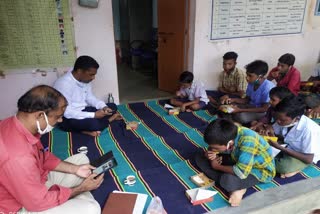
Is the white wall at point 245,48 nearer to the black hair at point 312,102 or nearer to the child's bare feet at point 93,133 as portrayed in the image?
the black hair at point 312,102

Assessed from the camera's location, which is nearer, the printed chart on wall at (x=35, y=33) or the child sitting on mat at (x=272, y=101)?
the child sitting on mat at (x=272, y=101)

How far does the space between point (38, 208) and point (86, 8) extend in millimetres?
2588

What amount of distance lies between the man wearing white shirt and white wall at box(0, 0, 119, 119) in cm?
64

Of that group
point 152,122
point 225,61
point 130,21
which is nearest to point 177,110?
point 152,122

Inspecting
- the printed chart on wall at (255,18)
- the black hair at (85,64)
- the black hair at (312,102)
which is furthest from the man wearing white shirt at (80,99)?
the black hair at (312,102)

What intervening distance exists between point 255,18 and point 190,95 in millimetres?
1728

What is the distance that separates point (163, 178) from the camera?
2104 mm

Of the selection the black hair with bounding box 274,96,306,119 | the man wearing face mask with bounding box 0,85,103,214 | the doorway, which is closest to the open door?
Answer: the doorway

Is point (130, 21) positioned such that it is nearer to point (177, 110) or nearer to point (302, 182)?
point (177, 110)

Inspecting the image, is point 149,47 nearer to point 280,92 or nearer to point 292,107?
point 280,92

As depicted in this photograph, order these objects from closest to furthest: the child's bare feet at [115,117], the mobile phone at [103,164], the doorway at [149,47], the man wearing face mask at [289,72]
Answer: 1. the mobile phone at [103,164]
2. the child's bare feet at [115,117]
3. the man wearing face mask at [289,72]
4. the doorway at [149,47]

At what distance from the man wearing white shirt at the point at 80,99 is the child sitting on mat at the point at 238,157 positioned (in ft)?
4.75

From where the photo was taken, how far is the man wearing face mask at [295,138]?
1.97 metres

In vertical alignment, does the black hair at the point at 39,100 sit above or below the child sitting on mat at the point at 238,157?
above
